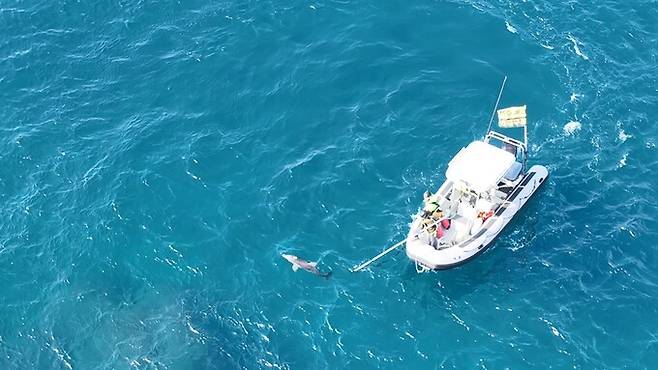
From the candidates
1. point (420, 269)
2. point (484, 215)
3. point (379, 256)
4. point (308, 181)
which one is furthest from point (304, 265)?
point (484, 215)

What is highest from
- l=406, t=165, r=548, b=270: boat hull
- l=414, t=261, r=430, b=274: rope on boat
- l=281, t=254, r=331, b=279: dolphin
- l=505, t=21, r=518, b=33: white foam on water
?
l=505, t=21, r=518, b=33: white foam on water

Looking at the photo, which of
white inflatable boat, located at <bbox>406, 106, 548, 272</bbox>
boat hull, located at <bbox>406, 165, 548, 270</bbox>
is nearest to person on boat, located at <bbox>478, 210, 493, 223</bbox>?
white inflatable boat, located at <bbox>406, 106, 548, 272</bbox>

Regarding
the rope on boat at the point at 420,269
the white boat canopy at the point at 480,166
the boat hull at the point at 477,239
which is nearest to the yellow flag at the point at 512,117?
the white boat canopy at the point at 480,166

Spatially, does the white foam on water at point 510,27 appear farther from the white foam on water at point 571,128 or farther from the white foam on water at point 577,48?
the white foam on water at point 571,128

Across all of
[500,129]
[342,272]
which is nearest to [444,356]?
[342,272]

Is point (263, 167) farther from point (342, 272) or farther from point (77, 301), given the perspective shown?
point (77, 301)

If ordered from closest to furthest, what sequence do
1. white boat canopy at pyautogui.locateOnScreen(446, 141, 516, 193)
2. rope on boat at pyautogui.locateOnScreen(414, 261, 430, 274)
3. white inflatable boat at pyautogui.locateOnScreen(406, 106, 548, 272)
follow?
white inflatable boat at pyautogui.locateOnScreen(406, 106, 548, 272) < rope on boat at pyautogui.locateOnScreen(414, 261, 430, 274) < white boat canopy at pyautogui.locateOnScreen(446, 141, 516, 193)

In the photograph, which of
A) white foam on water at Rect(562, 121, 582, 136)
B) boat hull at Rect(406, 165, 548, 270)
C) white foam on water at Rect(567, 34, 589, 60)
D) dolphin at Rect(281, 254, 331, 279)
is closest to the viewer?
boat hull at Rect(406, 165, 548, 270)

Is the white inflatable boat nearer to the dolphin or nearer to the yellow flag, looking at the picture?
the yellow flag
